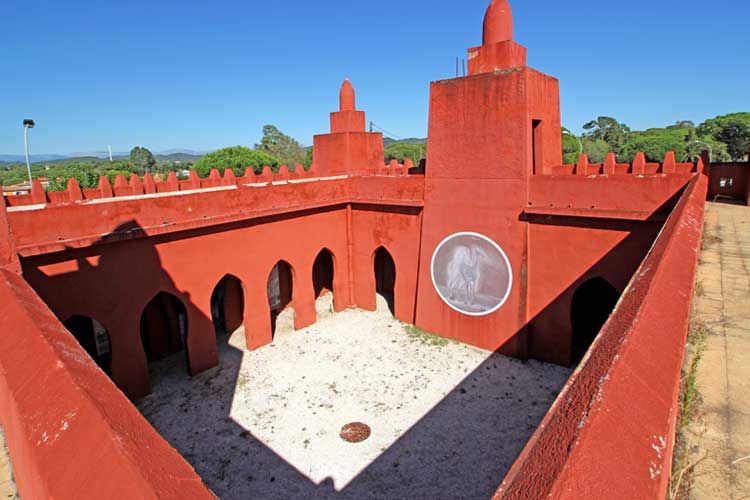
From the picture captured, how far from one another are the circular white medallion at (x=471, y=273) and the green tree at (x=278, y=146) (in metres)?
66.5

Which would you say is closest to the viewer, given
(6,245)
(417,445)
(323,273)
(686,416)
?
(686,416)

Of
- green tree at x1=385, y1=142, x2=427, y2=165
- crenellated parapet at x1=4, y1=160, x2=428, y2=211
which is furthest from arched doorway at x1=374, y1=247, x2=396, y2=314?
green tree at x1=385, y1=142, x2=427, y2=165

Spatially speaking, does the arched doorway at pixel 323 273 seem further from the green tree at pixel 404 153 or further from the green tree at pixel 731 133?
the green tree at pixel 404 153

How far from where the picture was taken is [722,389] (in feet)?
9.59

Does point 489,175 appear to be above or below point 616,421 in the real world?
above

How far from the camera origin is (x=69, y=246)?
896 cm

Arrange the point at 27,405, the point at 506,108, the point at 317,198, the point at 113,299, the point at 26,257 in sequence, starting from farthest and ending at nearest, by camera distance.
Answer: the point at 317,198, the point at 506,108, the point at 113,299, the point at 26,257, the point at 27,405

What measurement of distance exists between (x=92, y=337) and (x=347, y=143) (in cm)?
1058

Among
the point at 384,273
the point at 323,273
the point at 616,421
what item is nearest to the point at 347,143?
the point at 323,273

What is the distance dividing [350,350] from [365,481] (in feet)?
16.2

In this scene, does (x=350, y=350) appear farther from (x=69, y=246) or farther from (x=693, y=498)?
(x=693, y=498)

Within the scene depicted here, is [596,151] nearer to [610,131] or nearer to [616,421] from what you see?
[610,131]

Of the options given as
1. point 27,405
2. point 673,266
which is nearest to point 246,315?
point 27,405

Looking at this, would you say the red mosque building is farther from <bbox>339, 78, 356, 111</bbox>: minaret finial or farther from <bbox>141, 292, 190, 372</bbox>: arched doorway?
<bbox>339, 78, 356, 111</bbox>: minaret finial
